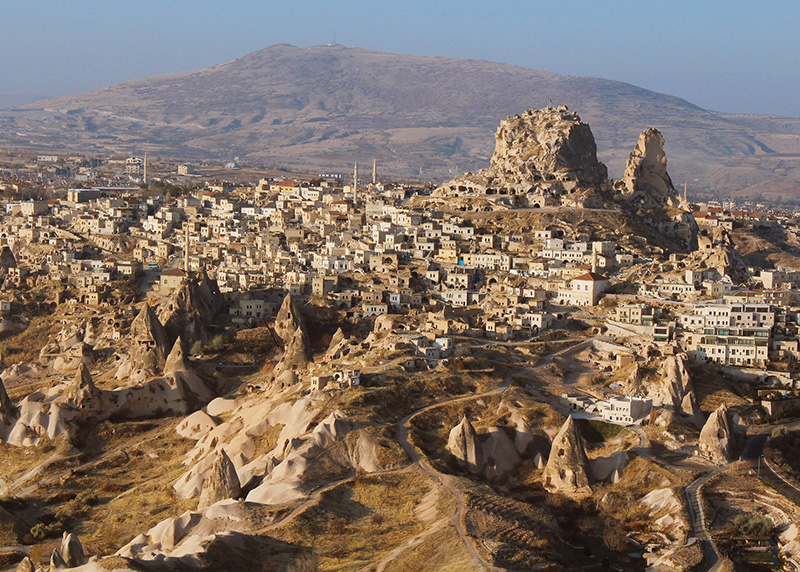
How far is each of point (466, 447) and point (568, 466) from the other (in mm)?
3149

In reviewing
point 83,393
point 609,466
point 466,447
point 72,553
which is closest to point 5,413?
point 83,393

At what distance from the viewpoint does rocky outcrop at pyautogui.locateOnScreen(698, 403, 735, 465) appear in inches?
1432

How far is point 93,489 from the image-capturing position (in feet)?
126

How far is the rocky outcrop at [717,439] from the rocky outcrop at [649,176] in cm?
4260

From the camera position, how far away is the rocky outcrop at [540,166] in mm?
73062

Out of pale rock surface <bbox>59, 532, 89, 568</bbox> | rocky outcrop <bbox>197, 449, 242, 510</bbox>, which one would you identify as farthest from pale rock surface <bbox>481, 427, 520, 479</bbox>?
pale rock surface <bbox>59, 532, 89, 568</bbox>

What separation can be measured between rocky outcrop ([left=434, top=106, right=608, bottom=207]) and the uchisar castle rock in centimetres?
34

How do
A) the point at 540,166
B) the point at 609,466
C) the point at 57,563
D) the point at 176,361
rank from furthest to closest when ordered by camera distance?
the point at 540,166 < the point at 176,361 < the point at 609,466 < the point at 57,563

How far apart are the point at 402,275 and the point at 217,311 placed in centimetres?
918

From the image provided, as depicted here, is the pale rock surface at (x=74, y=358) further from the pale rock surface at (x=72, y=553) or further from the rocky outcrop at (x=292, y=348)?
the pale rock surface at (x=72, y=553)

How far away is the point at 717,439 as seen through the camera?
120ft

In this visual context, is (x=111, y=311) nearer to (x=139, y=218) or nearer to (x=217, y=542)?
(x=139, y=218)

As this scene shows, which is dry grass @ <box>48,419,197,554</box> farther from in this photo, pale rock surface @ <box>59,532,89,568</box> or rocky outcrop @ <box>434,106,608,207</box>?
rocky outcrop @ <box>434,106,608,207</box>

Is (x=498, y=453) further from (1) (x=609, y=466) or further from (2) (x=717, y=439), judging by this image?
(2) (x=717, y=439)
